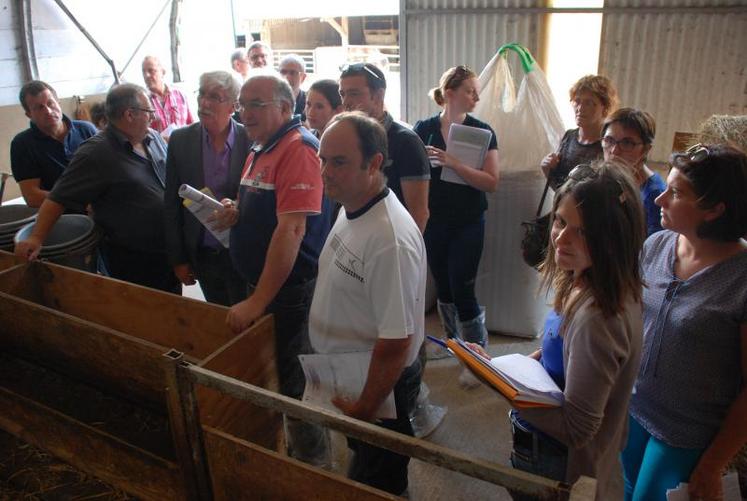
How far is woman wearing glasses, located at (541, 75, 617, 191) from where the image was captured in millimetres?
2717

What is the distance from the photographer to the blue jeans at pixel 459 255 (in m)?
2.95

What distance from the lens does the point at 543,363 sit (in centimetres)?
150

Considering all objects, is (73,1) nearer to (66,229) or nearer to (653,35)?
(66,229)

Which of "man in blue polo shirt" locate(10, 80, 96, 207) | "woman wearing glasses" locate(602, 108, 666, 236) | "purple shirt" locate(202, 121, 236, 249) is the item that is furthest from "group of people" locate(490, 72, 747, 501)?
"man in blue polo shirt" locate(10, 80, 96, 207)

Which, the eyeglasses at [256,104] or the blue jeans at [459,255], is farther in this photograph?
the blue jeans at [459,255]

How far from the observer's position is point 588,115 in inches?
108

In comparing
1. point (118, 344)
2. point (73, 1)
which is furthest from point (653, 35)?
point (73, 1)

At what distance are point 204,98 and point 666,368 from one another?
1.98 meters

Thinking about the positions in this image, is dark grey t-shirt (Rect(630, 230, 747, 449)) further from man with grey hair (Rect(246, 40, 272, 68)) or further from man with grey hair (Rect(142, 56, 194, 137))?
man with grey hair (Rect(246, 40, 272, 68))

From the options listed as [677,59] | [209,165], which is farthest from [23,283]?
[677,59]

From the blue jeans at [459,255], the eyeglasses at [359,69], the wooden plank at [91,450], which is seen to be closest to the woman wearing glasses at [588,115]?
the blue jeans at [459,255]

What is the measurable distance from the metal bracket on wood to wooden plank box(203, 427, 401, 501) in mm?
35

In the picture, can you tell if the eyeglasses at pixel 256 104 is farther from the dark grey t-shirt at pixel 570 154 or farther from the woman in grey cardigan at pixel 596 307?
the dark grey t-shirt at pixel 570 154

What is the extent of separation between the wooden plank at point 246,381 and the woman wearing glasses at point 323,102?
1.27 meters
